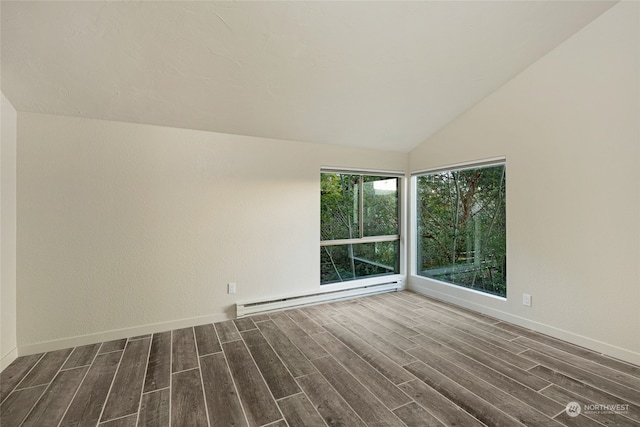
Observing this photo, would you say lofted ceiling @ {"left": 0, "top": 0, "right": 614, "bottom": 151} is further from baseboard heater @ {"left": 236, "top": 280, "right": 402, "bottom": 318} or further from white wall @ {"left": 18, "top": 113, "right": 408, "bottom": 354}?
baseboard heater @ {"left": 236, "top": 280, "right": 402, "bottom": 318}

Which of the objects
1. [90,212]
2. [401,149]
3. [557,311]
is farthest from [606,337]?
[90,212]

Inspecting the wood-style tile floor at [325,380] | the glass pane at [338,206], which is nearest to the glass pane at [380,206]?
the glass pane at [338,206]

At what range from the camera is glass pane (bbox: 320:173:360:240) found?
4.02 metres

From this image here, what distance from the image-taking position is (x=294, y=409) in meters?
1.83

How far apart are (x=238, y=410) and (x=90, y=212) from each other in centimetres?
223

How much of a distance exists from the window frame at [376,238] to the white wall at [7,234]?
9.69 ft

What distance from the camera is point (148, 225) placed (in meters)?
2.97

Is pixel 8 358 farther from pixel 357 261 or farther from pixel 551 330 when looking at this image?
pixel 551 330

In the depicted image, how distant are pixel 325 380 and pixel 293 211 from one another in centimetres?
204

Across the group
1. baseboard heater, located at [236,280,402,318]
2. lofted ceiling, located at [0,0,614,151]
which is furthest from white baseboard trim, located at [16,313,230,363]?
lofted ceiling, located at [0,0,614,151]

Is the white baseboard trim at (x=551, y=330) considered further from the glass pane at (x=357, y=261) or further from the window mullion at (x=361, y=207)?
the window mullion at (x=361, y=207)

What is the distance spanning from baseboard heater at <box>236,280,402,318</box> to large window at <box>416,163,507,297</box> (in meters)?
0.69

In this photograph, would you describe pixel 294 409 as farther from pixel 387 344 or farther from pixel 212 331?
pixel 212 331

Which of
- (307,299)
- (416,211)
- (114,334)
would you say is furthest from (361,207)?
(114,334)
